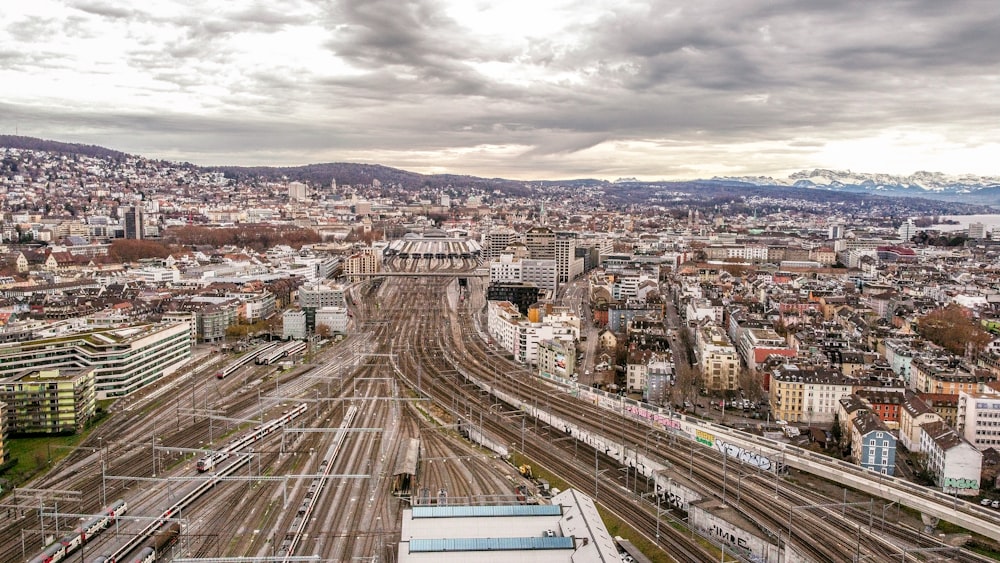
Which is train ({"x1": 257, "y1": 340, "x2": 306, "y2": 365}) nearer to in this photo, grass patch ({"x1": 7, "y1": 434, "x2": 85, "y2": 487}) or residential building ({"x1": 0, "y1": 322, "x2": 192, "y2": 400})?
residential building ({"x1": 0, "y1": 322, "x2": 192, "y2": 400})

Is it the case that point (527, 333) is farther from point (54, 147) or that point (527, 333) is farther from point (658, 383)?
point (54, 147)

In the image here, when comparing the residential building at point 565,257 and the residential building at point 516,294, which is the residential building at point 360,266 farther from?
the residential building at point 516,294

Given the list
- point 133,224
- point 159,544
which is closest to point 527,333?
point 159,544

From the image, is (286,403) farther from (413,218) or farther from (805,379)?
(413,218)

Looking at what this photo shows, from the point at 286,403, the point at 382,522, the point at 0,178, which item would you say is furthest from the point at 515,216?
the point at 382,522

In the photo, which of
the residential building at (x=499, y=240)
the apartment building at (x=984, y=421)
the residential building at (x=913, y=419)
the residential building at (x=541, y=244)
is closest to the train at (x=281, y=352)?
the residential building at (x=913, y=419)

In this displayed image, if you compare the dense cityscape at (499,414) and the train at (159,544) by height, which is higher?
the dense cityscape at (499,414)
